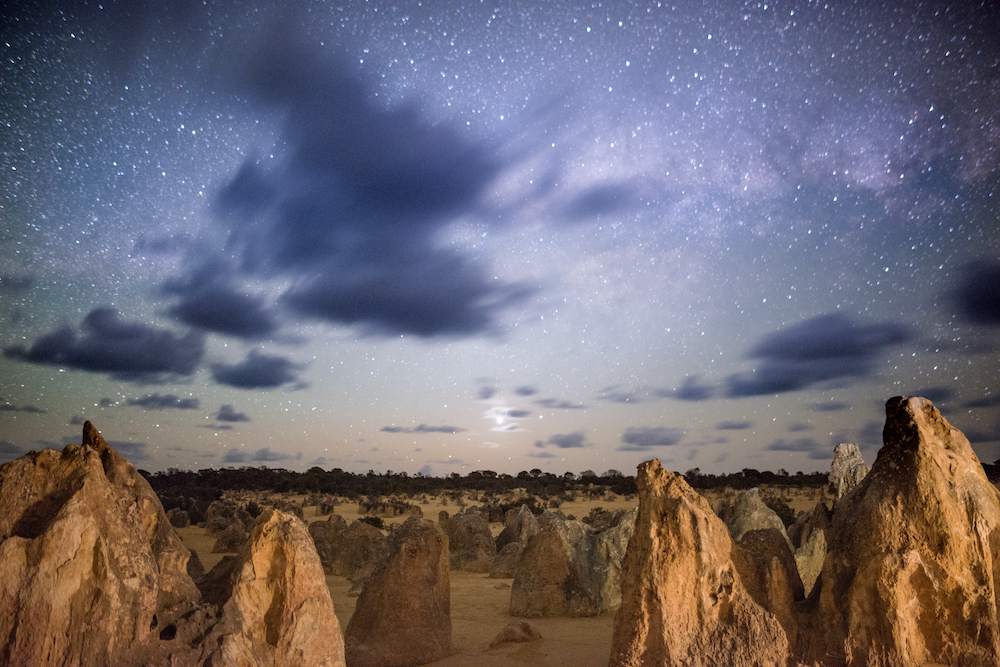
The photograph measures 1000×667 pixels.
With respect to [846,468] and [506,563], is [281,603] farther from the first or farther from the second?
[846,468]

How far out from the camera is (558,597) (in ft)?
34.4

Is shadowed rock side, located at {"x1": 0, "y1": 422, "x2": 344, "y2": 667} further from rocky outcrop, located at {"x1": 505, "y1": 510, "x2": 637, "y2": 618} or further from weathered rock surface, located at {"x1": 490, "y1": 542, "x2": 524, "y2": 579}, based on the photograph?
weathered rock surface, located at {"x1": 490, "y1": 542, "x2": 524, "y2": 579}

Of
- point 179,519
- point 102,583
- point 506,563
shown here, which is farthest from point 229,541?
point 102,583

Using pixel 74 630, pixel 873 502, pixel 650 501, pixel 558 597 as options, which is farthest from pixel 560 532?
pixel 74 630

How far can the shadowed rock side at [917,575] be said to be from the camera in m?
5.48

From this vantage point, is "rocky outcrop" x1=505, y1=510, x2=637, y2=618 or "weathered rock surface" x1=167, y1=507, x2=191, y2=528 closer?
"rocky outcrop" x1=505, y1=510, x2=637, y2=618

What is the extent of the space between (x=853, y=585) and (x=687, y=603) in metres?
1.54

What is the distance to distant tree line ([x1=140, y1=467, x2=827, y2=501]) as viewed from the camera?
45094 mm

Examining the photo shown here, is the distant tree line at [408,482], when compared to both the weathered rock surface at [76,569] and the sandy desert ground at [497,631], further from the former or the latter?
the weathered rock surface at [76,569]

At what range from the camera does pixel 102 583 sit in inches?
166

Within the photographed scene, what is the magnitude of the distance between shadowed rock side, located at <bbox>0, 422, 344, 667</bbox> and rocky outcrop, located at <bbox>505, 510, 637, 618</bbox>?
6.14 metres

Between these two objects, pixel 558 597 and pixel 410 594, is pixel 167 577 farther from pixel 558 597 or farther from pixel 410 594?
pixel 558 597

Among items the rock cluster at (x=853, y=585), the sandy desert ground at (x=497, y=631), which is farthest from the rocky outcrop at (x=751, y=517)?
the rock cluster at (x=853, y=585)

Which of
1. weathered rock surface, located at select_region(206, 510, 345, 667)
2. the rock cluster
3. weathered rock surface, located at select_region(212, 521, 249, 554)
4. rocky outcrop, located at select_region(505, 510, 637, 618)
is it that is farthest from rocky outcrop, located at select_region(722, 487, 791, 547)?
weathered rock surface, located at select_region(212, 521, 249, 554)
